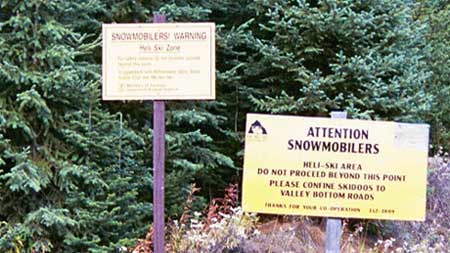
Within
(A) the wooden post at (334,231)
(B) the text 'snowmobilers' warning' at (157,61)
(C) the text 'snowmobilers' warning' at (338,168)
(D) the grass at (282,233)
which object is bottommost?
(D) the grass at (282,233)

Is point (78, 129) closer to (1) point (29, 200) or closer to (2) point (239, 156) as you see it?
(1) point (29, 200)

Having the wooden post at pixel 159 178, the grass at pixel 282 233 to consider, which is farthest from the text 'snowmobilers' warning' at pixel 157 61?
the grass at pixel 282 233

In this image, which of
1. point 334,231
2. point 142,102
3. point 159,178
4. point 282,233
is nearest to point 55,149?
point 142,102

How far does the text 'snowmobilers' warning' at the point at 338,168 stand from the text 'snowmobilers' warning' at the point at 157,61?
1.55ft

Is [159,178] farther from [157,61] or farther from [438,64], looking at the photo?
[438,64]

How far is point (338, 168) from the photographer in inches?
136

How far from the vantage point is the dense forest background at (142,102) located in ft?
15.4

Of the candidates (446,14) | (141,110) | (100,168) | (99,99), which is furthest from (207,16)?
(446,14)

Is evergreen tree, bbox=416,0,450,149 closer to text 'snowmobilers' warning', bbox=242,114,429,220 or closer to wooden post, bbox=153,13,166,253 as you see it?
text 'snowmobilers' warning', bbox=242,114,429,220

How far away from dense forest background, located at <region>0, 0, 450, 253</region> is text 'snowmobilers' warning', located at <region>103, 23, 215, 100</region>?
114 cm

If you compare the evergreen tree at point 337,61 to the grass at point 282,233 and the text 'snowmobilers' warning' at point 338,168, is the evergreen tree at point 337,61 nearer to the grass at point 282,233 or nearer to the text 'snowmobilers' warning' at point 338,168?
the grass at point 282,233

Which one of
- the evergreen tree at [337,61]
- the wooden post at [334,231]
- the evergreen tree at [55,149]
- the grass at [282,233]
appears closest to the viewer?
the wooden post at [334,231]

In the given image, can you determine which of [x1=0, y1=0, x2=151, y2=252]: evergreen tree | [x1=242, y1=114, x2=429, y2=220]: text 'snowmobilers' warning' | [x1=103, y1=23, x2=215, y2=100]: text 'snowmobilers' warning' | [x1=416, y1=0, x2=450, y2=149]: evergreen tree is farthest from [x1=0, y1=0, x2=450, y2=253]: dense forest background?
[x1=416, y1=0, x2=450, y2=149]: evergreen tree

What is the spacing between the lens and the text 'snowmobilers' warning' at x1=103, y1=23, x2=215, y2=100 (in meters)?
3.59
